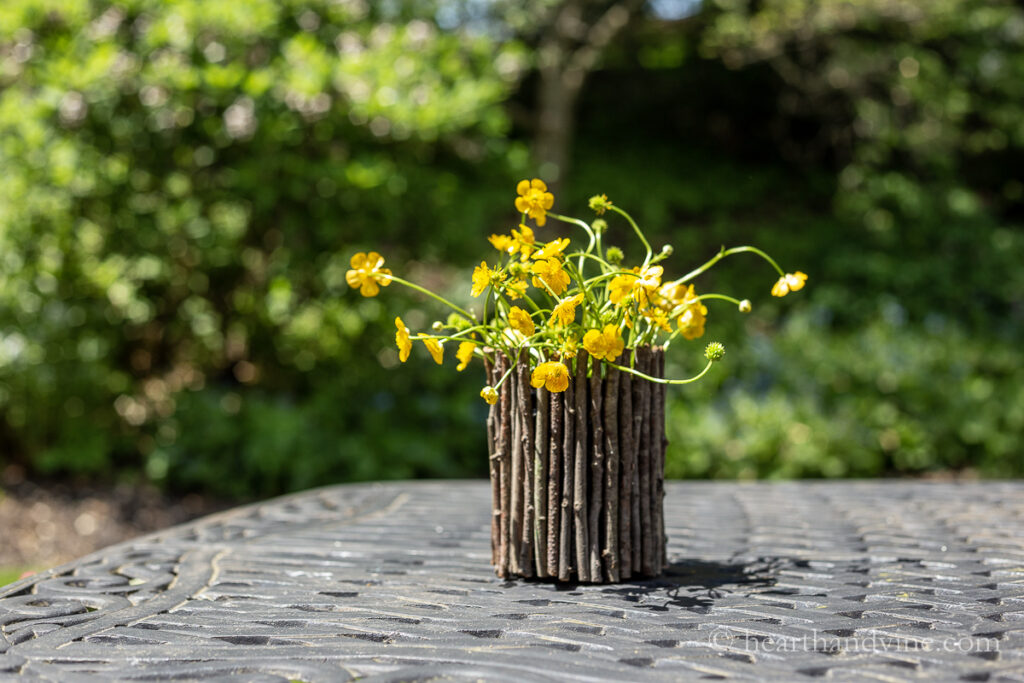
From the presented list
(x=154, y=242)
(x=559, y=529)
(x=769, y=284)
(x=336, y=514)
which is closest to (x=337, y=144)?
(x=154, y=242)

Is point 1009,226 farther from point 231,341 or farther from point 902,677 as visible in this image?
point 902,677

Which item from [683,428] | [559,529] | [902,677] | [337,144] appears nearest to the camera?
[902,677]

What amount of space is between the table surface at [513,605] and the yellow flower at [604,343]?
1.28ft

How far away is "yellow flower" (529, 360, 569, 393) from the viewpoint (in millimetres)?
1435

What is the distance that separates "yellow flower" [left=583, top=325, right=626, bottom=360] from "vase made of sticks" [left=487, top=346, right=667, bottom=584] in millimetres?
77

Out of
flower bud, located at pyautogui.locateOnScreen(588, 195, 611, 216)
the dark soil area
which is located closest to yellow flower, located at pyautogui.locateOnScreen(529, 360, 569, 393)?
flower bud, located at pyautogui.locateOnScreen(588, 195, 611, 216)

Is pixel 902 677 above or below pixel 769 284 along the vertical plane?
below

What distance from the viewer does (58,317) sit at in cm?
437

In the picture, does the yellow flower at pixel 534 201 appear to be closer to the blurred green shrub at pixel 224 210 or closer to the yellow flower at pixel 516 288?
the yellow flower at pixel 516 288

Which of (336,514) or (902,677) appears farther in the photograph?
(336,514)

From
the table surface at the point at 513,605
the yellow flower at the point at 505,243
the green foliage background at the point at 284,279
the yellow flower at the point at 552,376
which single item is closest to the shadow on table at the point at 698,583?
the table surface at the point at 513,605

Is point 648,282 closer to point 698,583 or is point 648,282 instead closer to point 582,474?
point 582,474

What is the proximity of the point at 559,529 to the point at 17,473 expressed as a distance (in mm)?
3883

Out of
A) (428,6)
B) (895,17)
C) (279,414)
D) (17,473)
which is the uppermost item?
(895,17)
